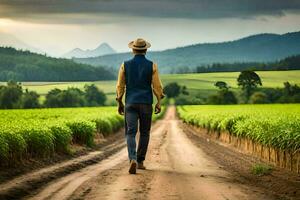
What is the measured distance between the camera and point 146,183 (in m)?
11.8

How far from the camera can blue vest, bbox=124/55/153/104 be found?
14570mm

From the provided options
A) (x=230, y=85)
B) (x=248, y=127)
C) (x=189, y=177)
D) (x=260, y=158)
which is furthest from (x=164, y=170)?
(x=230, y=85)

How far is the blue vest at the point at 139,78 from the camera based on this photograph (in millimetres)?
14570

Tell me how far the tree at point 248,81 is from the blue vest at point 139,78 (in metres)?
145

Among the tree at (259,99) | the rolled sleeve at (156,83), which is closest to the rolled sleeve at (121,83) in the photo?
the rolled sleeve at (156,83)

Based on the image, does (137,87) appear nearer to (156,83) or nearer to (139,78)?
(139,78)

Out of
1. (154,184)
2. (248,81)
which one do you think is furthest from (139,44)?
(248,81)

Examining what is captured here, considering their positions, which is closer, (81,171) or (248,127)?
(81,171)

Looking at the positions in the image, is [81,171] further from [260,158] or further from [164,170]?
[260,158]

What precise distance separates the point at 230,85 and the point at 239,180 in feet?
532

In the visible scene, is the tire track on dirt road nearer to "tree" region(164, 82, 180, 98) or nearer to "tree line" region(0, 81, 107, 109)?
"tree line" region(0, 81, 107, 109)

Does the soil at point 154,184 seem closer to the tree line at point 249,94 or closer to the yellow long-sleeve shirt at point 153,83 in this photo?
the yellow long-sleeve shirt at point 153,83

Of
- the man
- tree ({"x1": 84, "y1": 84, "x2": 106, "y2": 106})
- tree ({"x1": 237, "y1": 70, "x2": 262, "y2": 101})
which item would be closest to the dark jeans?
the man

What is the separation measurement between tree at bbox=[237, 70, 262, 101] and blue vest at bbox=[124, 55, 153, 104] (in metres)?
145
